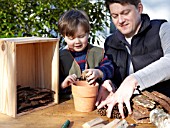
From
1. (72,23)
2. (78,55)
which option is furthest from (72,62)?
(72,23)

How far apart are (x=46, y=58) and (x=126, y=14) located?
0.48 m

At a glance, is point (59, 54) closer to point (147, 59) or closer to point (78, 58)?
point (78, 58)

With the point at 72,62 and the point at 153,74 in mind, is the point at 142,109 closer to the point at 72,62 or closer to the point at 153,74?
the point at 153,74

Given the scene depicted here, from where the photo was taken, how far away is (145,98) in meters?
1.42

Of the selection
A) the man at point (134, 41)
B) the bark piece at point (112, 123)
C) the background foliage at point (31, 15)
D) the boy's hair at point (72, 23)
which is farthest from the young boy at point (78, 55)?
the background foliage at point (31, 15)

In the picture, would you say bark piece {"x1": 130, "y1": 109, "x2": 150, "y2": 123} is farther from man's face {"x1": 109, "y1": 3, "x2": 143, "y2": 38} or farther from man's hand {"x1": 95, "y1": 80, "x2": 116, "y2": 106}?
man's face {"x1": 109, "y1": 3, "x2": 143, "y2": 38}

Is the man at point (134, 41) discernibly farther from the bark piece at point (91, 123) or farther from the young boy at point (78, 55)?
the bark piece at point (91, 123)

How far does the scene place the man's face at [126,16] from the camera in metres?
1.71

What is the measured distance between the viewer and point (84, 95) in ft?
4.90

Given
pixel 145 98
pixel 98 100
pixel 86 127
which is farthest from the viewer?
pixel 98 100

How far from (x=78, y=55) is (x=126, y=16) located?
33cm

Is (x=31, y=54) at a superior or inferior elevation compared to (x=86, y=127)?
superior

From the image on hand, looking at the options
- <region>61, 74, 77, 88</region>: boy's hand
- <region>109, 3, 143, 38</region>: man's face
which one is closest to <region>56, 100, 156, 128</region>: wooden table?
<region>61, 74, 77, 88</region>: boy's hand

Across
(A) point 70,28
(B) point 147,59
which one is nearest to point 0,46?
(A) point 70,28
